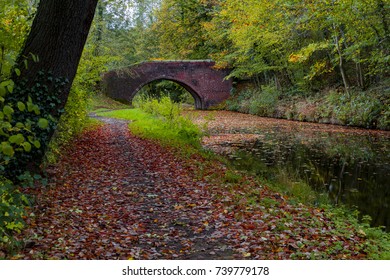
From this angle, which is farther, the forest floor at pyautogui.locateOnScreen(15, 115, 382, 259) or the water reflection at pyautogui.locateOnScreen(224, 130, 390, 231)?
the water reflection at pyautogui.locateOnScreen(224, 130, 390, 231)

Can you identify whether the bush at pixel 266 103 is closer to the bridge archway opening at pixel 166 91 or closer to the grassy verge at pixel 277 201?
the bridge archway opening at pixel 166 91

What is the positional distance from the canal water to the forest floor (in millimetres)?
1605

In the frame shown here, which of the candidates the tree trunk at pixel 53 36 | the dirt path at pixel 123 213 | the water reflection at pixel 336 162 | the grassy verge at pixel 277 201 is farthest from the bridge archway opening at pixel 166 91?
the tree trunk at pixel 53 36

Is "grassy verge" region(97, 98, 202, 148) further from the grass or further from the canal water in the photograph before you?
the canal water

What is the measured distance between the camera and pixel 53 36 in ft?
19.6

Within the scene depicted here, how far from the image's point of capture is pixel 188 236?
15.9ft

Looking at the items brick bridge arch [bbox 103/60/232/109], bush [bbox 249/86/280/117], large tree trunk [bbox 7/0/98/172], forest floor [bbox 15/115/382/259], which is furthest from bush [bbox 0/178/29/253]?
brick bridge arch [bbox 103/60/232/109]

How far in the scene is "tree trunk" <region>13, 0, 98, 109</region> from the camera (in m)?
5.93

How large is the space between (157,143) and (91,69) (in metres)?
3.37

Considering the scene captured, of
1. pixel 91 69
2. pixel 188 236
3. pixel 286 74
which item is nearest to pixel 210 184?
pixel 188 236

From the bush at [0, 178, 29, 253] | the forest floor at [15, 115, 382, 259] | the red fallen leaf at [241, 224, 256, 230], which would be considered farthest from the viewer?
the red fallen leaf at [241, 224, 256, 230]

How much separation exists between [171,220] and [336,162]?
673cm

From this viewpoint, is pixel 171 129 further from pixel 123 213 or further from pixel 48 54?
pixel 123 213
